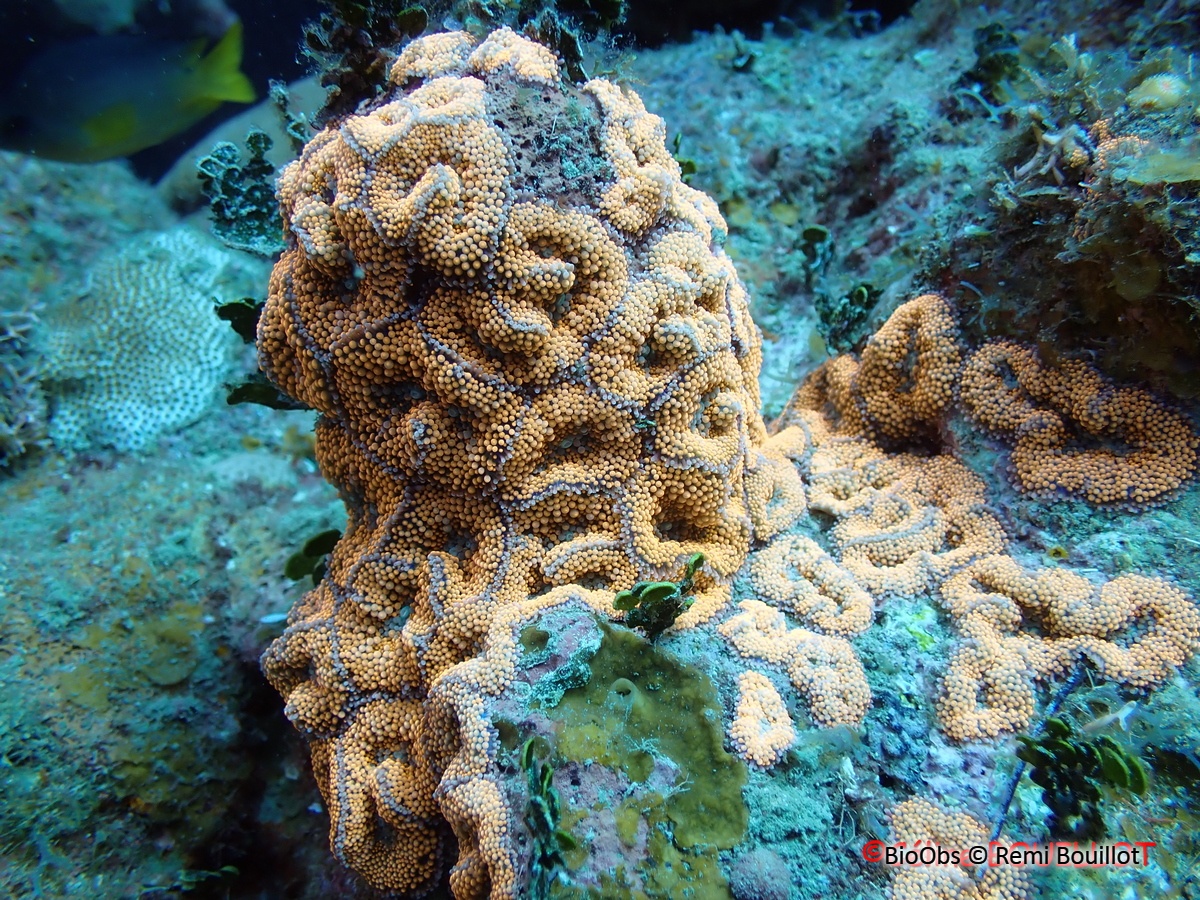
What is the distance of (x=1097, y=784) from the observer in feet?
6.44

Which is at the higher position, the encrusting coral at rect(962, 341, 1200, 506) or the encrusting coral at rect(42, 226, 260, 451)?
the encrusting coral at rect(962, 341, 1200, 506)

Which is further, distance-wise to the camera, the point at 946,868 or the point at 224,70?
the point at 224,70

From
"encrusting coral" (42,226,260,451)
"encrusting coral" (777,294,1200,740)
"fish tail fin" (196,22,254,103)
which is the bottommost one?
"encrusting coral" (42,226,260,451)

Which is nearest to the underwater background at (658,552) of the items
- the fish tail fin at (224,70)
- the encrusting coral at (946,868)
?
the encrusting coral at (946,868)

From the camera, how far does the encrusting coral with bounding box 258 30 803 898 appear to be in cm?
213

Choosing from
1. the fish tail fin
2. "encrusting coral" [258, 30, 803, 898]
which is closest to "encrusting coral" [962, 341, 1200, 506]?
"encrusting coral" [258, 30, 803, 898]

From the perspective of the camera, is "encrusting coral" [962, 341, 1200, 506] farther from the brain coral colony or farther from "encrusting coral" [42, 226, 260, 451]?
"encrusting coral" [42, 226, 260, 451]

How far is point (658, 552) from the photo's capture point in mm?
2471

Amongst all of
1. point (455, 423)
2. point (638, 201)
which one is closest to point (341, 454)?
point (455, 423)

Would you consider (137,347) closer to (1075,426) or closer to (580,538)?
(580,538)

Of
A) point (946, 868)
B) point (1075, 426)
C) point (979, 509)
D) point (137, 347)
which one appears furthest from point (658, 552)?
point (137, 347)

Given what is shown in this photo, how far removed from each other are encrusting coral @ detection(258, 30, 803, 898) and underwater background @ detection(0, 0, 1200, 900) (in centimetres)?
2

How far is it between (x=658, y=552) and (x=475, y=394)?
921 millimetres

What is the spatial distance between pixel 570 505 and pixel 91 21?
664 centimetres
